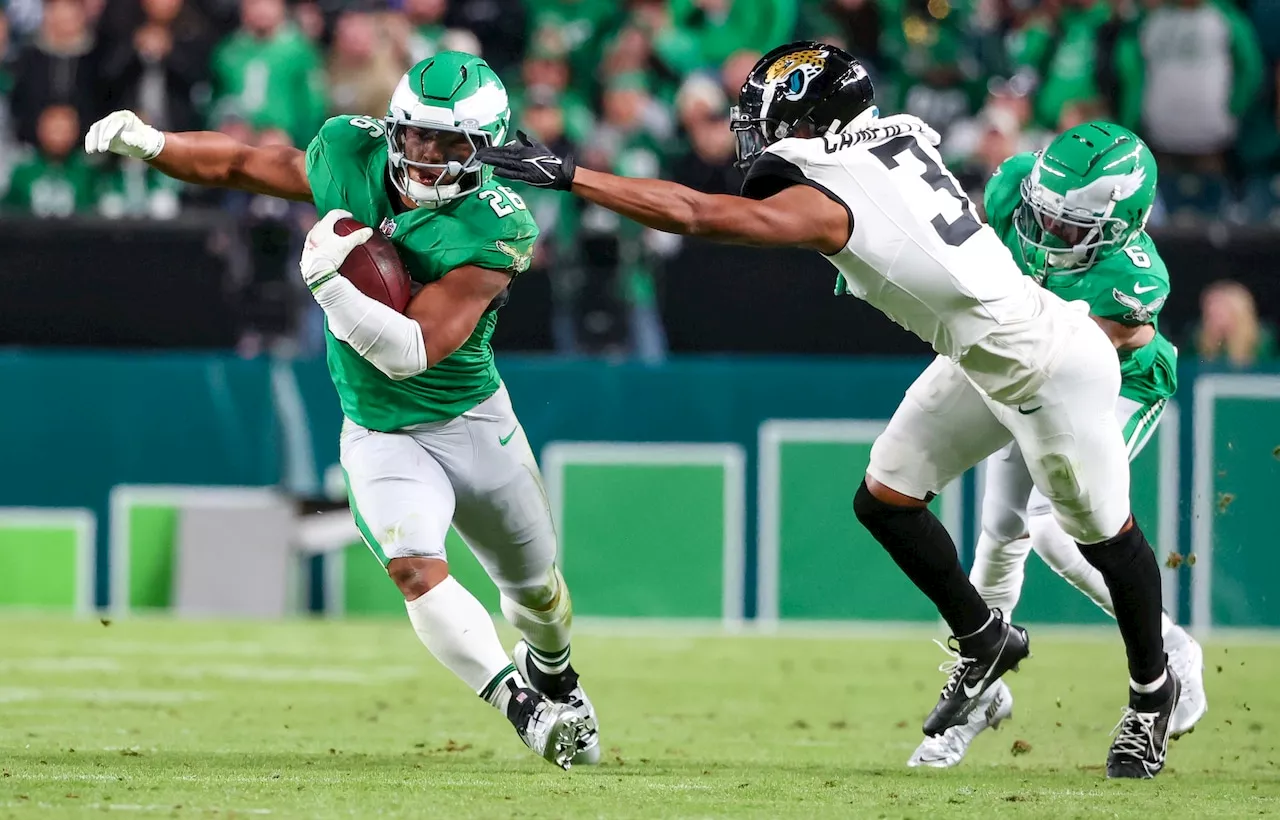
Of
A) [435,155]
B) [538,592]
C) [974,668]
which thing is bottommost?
[974,668]

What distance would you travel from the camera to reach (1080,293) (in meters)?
6.04

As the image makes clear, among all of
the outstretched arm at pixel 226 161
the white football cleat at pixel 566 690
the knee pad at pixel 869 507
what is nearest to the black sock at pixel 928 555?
the knee pad at pixel 869 507

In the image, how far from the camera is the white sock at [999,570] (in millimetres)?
6348

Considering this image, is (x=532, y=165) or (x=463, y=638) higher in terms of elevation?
(x=532, y=165)

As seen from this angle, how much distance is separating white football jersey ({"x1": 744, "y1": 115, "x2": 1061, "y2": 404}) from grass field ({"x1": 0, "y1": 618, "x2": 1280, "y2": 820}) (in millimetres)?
1225

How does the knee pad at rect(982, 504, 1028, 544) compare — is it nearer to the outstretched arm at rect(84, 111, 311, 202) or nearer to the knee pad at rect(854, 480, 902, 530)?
the knee pad at rect(854, 480, 902, 530)

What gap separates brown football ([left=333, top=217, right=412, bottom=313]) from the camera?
211 inches

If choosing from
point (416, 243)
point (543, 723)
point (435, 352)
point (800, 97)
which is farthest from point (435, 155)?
point (543, 723)

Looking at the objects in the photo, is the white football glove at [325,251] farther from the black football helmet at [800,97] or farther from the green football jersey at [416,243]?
the black football helmet at [800,97]

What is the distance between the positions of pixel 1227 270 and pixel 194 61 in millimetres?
6055

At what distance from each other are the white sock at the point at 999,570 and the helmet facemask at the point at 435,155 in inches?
82.7

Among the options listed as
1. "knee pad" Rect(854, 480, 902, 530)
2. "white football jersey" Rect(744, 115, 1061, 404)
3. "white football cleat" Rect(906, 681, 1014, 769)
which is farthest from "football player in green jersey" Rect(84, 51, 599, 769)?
"white football cleat" Rect(906, 681, 1014, 769)

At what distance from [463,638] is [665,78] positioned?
7.14 metres

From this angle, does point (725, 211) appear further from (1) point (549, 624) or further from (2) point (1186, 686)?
(2) point (1186, 686)
